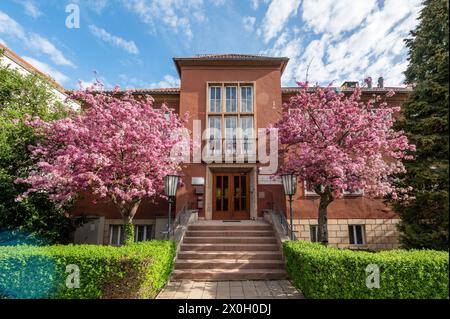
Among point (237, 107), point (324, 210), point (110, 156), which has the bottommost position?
point (324, 210)

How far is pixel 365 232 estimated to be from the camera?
10742mm

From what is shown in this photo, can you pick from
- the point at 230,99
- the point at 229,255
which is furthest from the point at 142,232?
the point at 230,99

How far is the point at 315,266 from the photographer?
483 centimetres

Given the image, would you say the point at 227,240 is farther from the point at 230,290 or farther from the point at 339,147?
the point at 339,147

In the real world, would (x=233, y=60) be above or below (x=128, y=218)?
above

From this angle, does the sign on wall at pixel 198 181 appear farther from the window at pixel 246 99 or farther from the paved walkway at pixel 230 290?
the paved walkway at pixel 230 290

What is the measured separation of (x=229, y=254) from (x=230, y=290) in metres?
1.60

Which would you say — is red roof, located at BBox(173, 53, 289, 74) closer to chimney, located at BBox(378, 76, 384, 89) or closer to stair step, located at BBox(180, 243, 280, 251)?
chimney, located at BBox(378, 76, 384, 89)

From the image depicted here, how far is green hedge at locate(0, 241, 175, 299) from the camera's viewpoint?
4.61m

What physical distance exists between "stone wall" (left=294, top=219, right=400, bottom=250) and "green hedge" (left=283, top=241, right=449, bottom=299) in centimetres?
577

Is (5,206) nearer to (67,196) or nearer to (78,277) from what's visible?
(67,196)

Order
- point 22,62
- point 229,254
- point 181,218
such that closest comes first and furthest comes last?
point 229,254, point 181,218, point 22,62

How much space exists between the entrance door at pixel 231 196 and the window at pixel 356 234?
16.4 ft
